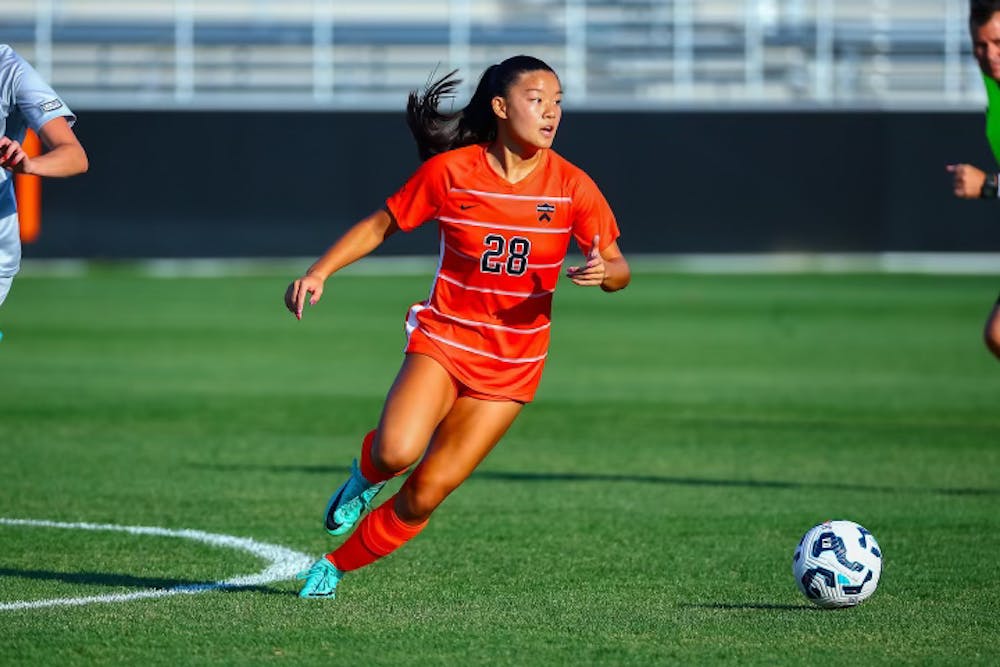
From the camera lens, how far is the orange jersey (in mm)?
6277

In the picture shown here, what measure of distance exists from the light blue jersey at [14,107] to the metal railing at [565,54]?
2479 centimetres

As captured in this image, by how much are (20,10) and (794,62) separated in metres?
15.2

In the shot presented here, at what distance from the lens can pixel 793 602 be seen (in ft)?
21.3

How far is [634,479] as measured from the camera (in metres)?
9.89

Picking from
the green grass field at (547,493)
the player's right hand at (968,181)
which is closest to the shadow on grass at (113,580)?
the green grass field at (547,493)

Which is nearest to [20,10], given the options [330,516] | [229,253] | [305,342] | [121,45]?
[121,45]

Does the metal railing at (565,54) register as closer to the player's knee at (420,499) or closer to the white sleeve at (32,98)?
the white sleeve at (32,98)

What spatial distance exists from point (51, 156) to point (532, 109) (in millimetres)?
1765

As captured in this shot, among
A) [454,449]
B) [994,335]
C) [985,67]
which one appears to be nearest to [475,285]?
[454,449]

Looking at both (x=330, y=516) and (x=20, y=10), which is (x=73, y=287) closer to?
(x=20, y=10)

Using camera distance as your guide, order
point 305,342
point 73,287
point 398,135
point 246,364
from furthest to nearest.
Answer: point 398,135 → point 73,287 → point 305,342 → point 246,364

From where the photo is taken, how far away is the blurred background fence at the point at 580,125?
29688 mm

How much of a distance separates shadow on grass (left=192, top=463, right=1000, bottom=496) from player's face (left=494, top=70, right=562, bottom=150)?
3.84 meters

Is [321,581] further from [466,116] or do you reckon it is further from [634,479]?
[634,479]
